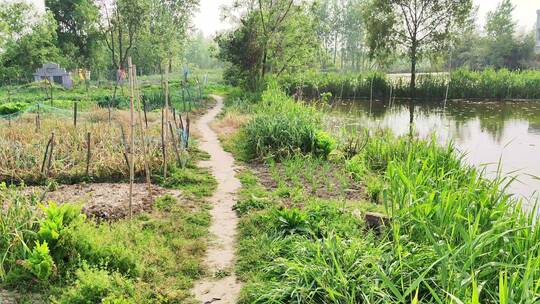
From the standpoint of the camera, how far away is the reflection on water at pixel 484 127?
24.6 feet

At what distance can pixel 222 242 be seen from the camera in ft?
13.2

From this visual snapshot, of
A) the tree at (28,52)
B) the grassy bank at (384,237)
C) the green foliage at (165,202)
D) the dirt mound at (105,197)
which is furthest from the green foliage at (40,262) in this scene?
the tree at (28,52)

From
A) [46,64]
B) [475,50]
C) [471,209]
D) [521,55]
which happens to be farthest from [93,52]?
[471,209]

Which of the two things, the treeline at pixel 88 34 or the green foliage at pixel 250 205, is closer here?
the green foliage at pixel 250 205

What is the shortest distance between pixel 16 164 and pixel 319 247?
4.58 meters

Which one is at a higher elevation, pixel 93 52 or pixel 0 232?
pixel 93 52

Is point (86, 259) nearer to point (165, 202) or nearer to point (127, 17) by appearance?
point (165, 202)

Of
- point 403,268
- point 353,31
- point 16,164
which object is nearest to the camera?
point 403,268

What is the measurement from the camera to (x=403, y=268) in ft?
9.12

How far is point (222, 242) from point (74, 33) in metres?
34.5

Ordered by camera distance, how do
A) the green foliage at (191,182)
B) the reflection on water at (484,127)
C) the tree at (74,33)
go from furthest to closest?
the tree at (74,33) → the reflection on water at (484,127) → the green foliage at (191,182)

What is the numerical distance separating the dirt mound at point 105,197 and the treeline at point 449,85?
12.5 metres

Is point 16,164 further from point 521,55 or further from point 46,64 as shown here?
point 521,55

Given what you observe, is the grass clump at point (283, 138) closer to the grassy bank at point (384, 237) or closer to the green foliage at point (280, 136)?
the green foliage at point (280, 136)
